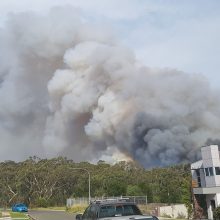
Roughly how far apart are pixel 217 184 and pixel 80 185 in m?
63.4

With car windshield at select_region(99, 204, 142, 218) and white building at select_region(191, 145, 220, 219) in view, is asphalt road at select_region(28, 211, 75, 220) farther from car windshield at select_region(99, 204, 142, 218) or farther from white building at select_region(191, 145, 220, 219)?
car windshield at select_region(99, 204, 142, 218)

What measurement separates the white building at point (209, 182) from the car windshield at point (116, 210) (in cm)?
2878

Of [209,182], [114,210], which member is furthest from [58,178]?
[114,210]

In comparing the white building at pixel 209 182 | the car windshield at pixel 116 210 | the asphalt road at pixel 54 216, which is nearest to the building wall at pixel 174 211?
the white building at pixel 209 182

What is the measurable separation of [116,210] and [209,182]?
1278 inches

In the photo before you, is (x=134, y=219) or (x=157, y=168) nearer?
(x=134, y=219)

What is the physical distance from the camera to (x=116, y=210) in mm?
15969

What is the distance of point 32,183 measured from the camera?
390ft

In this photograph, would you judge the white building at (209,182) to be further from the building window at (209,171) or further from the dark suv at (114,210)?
the dark suv at (114,210)

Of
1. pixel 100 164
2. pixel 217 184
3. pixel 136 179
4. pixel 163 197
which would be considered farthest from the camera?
pixel 100 164

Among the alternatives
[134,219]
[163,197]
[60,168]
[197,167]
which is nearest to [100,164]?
[60,168]

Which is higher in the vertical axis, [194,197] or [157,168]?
[157,168]

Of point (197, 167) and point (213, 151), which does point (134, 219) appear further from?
point (197, 167)

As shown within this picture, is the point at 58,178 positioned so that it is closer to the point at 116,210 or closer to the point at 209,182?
the point at 209,182
